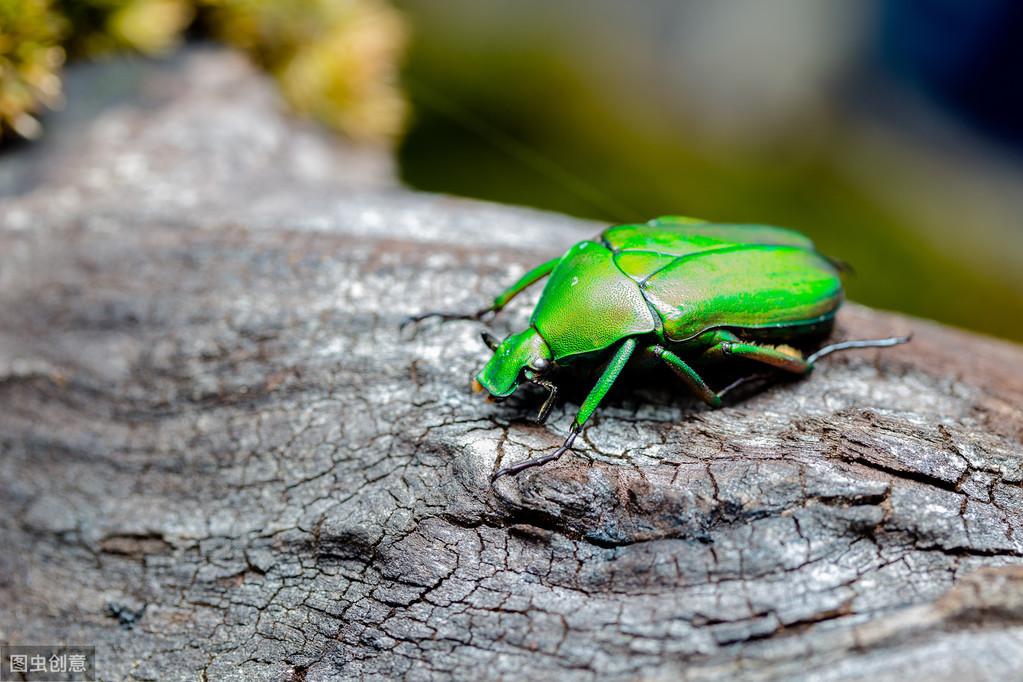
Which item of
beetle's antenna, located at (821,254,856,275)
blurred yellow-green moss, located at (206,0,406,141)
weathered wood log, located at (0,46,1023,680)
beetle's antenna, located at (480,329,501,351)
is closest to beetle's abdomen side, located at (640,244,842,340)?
beetle's antenna, located at (821,254,856,275)

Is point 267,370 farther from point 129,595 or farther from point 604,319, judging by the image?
point 604,319

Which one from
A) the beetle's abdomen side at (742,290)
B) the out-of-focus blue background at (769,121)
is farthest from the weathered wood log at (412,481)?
the out-of-focus blue background at (769,121)

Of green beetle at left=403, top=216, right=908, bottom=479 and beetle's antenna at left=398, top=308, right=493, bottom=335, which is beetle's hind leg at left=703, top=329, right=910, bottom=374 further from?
beetle's antenna at left=398, top=308, right=493, bottom=335

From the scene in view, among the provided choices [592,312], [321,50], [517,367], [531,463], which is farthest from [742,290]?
[321,50]

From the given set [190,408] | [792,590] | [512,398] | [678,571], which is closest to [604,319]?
[512,398]

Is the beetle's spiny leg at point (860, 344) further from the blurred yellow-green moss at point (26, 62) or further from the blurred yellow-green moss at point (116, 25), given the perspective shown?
the blurred yellow-green moss at point (26, 62)

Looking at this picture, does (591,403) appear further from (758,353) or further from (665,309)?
(758,353)

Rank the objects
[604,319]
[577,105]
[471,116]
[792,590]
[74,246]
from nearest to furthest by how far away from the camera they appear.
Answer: [792,590] → [604,319] → [74,246] → [471,116] → [577,105]
